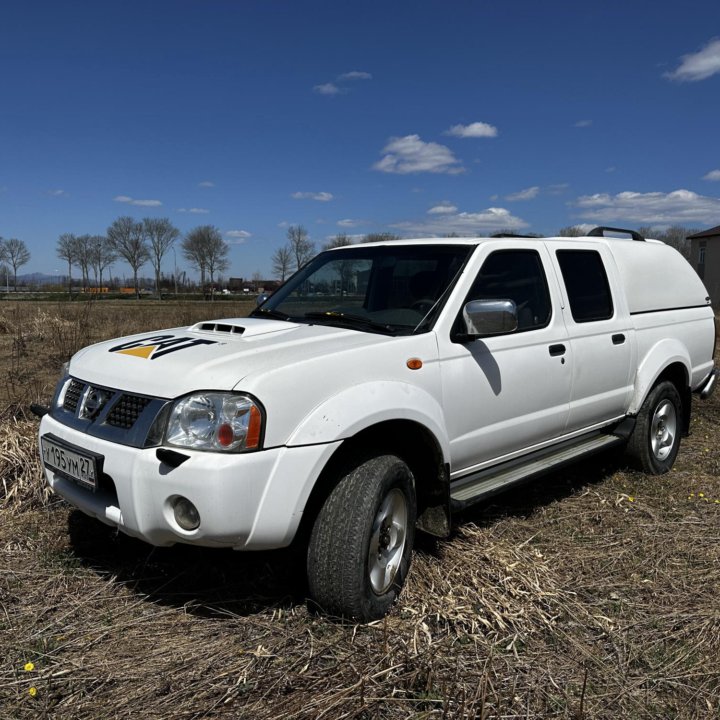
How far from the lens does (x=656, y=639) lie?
2967mm

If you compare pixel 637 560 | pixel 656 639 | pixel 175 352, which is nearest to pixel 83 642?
pixel 175 352

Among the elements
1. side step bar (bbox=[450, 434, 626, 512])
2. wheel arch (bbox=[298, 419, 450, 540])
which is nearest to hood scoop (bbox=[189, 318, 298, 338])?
wheel arch (bbox=[298, 419, 450, 540])

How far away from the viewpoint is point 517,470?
156 inches

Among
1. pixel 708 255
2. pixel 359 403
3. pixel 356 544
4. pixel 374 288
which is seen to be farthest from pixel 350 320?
pixel 708 255

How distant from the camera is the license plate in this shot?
2.83 m

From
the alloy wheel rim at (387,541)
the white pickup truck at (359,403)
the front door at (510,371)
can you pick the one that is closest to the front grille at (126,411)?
the white pickup truck at (359,403)

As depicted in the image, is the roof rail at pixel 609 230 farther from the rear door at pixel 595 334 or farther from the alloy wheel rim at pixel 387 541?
the alloy wheel rim at pixel 387 541

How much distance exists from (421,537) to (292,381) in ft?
5.66

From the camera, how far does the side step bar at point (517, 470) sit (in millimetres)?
3513

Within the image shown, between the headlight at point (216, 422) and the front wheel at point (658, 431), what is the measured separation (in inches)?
146

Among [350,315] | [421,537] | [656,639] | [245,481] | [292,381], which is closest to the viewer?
[245,481]

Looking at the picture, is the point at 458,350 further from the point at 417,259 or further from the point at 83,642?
the point at 83,642

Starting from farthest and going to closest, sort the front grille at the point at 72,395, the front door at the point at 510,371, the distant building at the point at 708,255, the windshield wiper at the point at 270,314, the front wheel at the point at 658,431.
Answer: the distant building at the point at 708,255 < the front wheel at the point at 658,431 < the windshield wiper at the point at 270,314 < the front door at the point at 510,371 < the front grille at the point at 72,395

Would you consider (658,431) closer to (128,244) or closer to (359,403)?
(359,403)
